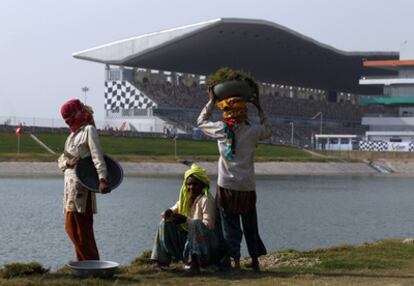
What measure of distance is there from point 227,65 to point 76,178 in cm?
7724

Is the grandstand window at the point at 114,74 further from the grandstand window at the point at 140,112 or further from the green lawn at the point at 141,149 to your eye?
the green lawn at the point at 141,149

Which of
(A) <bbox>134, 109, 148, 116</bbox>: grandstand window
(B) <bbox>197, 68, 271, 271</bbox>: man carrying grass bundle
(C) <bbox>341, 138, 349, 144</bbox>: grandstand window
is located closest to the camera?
(B) <bbox>197, 68, 271, 271</bbox>: man carrying grass bundle

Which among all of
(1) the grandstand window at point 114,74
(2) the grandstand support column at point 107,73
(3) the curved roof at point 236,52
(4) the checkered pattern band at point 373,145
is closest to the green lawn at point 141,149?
(3) the curved roof at point 236,52

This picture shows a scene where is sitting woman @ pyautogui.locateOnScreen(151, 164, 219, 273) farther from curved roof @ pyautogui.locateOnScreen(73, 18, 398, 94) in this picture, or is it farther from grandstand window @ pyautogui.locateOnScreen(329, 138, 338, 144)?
grandstand window @ pyautogui.locateOnScreen(329, 138, 338, 144)

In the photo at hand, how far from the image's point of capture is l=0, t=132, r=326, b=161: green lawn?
53.9 meters

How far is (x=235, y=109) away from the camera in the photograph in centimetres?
888

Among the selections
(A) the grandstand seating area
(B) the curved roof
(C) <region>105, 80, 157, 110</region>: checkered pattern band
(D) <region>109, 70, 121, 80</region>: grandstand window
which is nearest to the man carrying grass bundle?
(B) the curved roof

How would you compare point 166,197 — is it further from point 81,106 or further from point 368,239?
point 81,106

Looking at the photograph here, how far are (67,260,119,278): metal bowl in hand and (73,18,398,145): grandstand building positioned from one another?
61.6 m

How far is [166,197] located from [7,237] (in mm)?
13936

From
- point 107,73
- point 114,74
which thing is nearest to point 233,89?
point 114,74

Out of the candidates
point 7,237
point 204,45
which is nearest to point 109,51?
point 204,45

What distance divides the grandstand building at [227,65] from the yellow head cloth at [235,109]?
60.9 meters

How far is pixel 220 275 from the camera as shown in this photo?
8.60m
